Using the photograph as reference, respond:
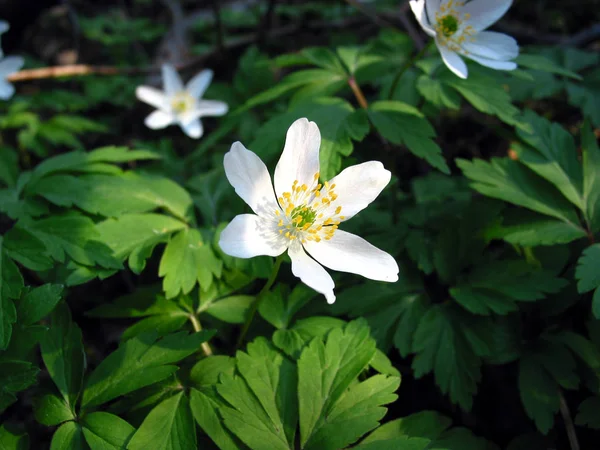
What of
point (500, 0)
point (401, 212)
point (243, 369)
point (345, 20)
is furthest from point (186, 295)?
point (345, 20)

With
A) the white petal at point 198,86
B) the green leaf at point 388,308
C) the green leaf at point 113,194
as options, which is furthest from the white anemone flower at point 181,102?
the green leaf at point 388,308

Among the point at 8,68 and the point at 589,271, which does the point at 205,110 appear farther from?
the point at 589,271

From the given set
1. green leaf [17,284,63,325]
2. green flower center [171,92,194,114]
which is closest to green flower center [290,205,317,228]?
green leaf [17,284,63,325]

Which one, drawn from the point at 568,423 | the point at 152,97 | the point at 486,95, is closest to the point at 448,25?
the point at 486,95

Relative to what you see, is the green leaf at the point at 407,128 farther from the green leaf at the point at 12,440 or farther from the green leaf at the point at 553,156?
the green leaf at the point at 12,440

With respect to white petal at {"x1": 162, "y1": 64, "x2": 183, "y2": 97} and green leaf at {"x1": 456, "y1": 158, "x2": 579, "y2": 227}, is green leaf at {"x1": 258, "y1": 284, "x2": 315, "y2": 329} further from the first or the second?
white petal at {"x1": 162, "y1": 64, "x2": 183, "y2": 97}
